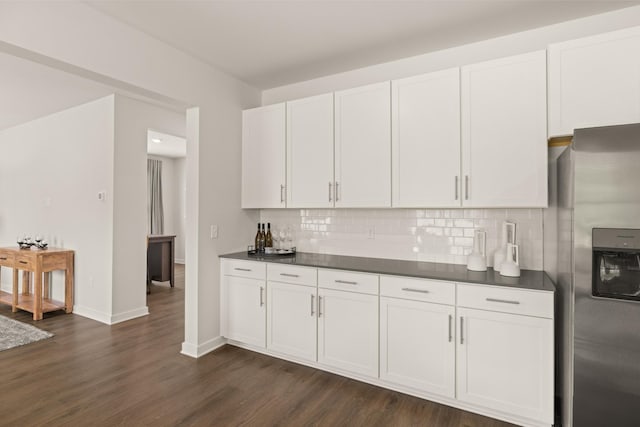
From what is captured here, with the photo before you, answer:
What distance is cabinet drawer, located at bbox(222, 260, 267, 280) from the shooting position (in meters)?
3.03

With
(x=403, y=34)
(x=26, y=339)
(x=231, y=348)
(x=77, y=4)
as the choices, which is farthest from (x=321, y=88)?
(x=26, y=339)

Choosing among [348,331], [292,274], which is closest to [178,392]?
[292,274]

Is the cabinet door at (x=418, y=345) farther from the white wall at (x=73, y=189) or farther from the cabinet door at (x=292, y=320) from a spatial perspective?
the white wall at (x=73, y=189)

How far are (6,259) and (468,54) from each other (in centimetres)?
611

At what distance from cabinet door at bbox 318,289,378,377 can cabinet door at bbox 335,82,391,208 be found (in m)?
0.80

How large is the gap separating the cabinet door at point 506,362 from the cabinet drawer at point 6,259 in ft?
18.1

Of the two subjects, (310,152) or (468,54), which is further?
(310,152)

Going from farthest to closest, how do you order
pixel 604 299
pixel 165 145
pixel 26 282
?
pixel 165 145 → pixel 26 282 → pixel 604 299

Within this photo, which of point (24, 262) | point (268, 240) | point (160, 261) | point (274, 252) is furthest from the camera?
point (160, 261)

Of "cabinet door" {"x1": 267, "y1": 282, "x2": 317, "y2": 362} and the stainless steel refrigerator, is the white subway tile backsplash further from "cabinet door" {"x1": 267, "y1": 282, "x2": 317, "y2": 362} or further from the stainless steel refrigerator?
the stainless steel refrigerator

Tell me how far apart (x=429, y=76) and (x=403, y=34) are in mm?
391

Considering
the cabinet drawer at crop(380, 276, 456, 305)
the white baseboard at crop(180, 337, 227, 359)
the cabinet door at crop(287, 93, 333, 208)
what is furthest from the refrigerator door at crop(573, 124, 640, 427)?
the white baseboard at crop(180, 337, 227, 359)

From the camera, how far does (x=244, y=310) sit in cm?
314

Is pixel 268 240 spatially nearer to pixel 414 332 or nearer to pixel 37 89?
pixel 414 332
